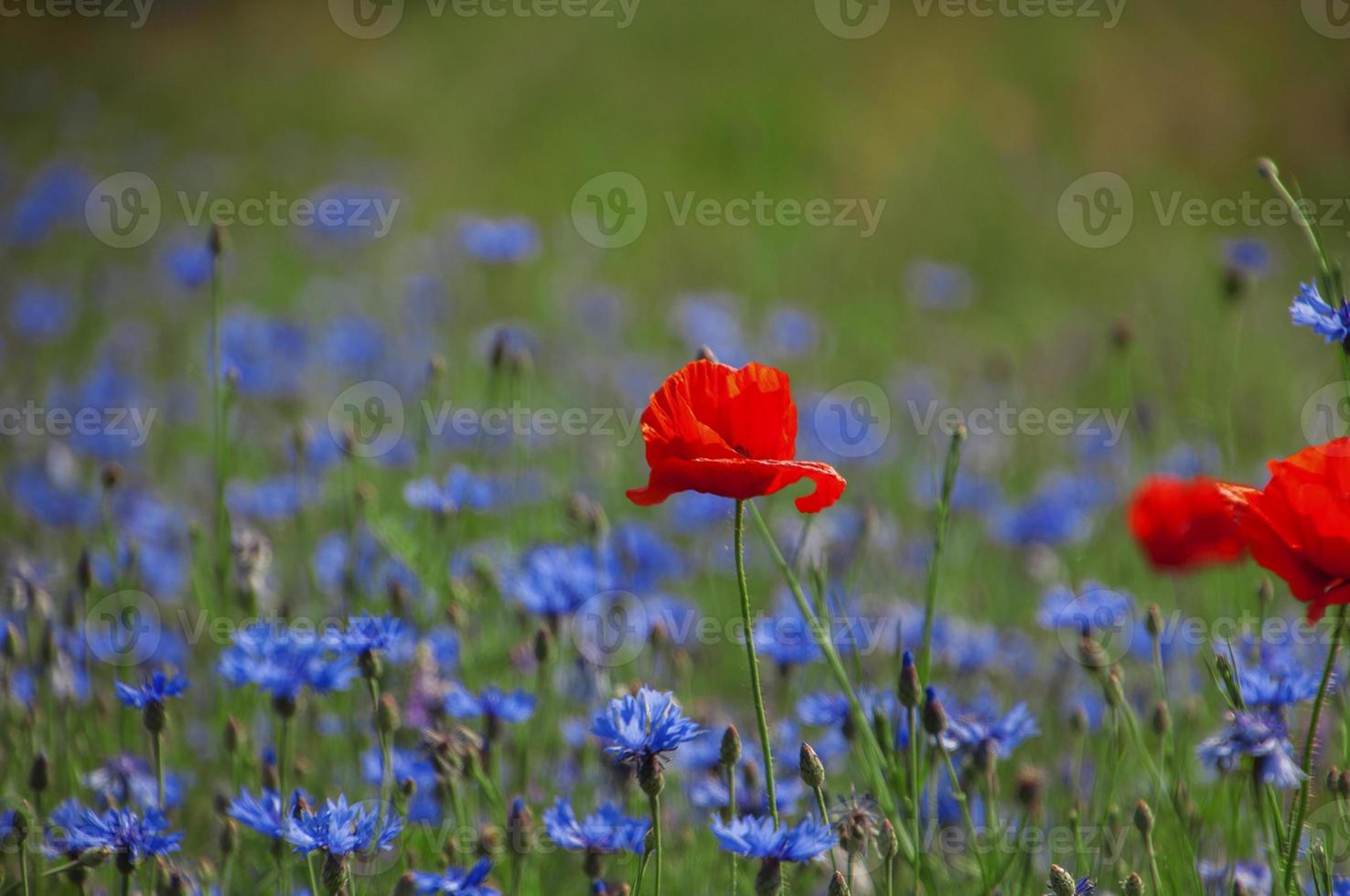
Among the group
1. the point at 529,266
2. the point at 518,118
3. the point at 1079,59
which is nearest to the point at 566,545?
the point at 529,266

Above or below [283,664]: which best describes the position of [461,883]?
below

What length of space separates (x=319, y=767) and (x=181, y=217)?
15.3ft

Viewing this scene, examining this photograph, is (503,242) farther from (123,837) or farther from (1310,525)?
(1310,525)

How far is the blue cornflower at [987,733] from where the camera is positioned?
1.65 metres

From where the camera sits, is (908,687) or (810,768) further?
(908,687)

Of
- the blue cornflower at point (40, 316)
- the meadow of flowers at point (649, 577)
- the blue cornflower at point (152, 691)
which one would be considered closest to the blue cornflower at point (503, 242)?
the meadow of flowers at point (649, 577)

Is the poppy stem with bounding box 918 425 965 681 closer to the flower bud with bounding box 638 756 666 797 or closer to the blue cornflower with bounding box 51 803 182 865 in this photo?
the flower bud with bounding box 638 756 666 797

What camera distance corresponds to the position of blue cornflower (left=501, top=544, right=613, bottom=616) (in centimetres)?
195

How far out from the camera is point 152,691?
1.57 metres

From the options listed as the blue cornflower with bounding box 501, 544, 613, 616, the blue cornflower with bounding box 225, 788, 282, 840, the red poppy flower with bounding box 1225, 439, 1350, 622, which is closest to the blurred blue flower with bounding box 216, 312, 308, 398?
the blue cornflower with bounding box 501, 544, 613, 616

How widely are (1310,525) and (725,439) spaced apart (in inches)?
23.8

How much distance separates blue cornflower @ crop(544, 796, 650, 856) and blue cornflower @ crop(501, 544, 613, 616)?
0.46 meters

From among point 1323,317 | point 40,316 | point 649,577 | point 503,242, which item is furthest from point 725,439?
point 40,316

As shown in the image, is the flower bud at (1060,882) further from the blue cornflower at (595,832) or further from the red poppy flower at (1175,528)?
the red poppy flower at (1175,528)
